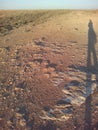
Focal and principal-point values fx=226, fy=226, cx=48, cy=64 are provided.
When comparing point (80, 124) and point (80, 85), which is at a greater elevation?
point (80, 85)

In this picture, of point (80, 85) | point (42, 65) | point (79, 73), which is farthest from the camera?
point (42, 65)

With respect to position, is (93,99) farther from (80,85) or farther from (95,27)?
(95,27)

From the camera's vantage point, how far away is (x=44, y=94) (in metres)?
5.46

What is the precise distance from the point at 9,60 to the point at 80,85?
103 inches

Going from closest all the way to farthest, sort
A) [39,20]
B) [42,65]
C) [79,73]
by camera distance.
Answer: [79,73] < [42,65] < [39,20]

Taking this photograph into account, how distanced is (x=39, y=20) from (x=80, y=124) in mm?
8567

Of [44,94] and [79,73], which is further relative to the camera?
[79,73]

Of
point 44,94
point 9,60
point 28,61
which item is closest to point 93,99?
point 44,94

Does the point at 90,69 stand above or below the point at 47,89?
above

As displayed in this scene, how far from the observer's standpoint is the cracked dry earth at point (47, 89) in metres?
4.67

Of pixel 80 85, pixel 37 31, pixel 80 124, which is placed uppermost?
pixel 37 31

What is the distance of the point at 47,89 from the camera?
5668 mm

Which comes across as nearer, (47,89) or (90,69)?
(47,89)

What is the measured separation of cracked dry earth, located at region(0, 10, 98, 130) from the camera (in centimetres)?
467
